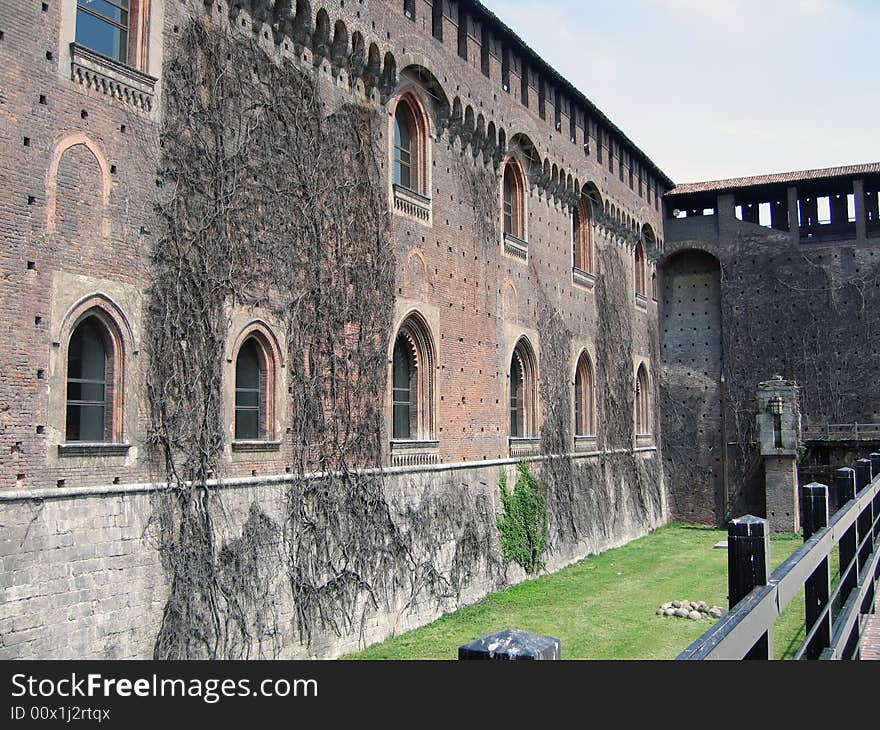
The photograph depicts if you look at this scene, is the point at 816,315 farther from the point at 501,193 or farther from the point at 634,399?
the point at 501,193

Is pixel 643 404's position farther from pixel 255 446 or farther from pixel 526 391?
pixel 255 446

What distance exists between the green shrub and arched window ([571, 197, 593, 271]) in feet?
22.8

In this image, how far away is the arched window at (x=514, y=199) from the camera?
19594 millimetres

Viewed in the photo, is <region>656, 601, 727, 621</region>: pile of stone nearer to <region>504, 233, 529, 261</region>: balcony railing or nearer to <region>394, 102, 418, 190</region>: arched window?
<region>504, 233, 529, 261</region>: balcony railing

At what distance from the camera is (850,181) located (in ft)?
92.2

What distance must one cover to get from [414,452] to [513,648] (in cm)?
1285

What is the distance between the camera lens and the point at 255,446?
11445 millimetres

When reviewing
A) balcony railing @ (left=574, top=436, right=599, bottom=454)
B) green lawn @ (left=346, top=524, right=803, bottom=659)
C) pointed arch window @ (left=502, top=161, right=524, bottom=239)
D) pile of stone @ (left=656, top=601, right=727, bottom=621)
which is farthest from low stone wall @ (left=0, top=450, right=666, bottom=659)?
balcony railing @ (left=574, top=436, right=599, bottom=454)

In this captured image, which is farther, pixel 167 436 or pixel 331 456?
pixel 331 456

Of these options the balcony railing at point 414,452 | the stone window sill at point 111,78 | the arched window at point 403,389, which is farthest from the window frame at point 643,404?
the stone window sill at point 111,78

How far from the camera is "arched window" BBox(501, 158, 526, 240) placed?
19594mm

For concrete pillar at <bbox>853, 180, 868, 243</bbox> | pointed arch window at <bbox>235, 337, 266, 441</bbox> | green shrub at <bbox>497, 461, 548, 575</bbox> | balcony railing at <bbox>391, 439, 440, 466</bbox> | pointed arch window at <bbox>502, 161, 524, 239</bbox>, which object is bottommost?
green shrub at <bbox>497, 461, 548, 575</bbox>

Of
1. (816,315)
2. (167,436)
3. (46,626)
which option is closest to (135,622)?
(46,626)

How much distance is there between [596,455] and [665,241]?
33.6 ft
